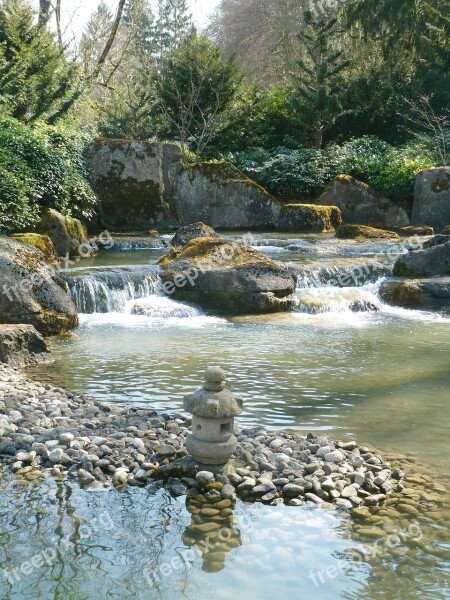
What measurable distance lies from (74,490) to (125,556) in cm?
93

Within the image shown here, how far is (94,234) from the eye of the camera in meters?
17.4

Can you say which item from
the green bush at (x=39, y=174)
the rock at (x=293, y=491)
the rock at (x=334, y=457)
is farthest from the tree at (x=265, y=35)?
the rock at (x=293, y=491)

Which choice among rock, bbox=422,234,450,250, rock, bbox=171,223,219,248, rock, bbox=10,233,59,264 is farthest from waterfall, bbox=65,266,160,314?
rock, bbox=422,234,450,250

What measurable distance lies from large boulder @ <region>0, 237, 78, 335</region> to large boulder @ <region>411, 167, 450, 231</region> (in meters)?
12.1

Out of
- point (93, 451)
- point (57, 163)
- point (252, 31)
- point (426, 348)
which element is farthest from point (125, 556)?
point (252, 31)

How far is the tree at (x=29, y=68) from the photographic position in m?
19.3

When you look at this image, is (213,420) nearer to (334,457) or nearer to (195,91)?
(334,457)

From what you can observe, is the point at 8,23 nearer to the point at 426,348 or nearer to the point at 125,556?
the point at 426,348

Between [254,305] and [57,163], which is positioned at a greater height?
[57,163]

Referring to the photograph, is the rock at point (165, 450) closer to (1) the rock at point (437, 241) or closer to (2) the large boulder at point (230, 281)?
(2) the large boulder at point (230, 281)

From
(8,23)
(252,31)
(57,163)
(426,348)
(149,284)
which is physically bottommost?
(426,348)

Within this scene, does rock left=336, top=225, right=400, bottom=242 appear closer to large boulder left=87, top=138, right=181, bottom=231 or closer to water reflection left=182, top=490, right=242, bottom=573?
large boulder left=87, top=138, right=181, bottom=231

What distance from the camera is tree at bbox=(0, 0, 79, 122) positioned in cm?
1931

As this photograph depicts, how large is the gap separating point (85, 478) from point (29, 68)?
17654 millimetres
